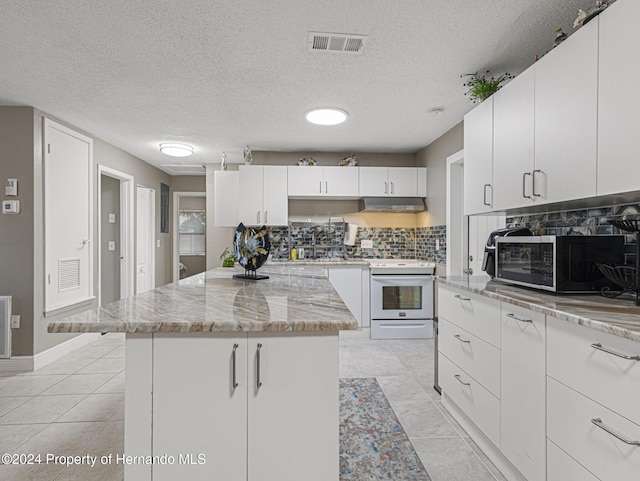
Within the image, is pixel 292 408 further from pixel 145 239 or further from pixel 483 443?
pixel 145 239

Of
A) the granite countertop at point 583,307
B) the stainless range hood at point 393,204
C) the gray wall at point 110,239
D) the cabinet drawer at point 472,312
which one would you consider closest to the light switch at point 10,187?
the gray wall at point 110,239

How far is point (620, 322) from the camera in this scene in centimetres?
117

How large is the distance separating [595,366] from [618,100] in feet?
3.38

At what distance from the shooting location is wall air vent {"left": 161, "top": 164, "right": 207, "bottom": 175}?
240 inches

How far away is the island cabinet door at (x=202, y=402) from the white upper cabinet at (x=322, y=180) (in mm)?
3719

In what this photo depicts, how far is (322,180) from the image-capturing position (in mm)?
4793

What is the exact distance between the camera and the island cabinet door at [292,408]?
1.22m

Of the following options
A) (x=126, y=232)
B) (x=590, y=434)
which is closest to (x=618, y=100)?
(x=590, y=434)

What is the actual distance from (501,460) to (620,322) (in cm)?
106

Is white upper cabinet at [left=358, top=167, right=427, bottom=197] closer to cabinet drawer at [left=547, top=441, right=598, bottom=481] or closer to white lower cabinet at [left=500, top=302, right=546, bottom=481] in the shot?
white lower cabinet at [left=500, top=302, right=546, bottom=481]

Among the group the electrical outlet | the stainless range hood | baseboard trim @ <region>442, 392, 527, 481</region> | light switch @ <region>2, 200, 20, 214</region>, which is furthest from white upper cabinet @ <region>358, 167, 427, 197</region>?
light switch @ <region>2, 200, 20, 214</region>

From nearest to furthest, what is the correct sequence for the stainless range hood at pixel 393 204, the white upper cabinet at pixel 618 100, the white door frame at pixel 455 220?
1. the white upper cabinet at pixel 618 100
2. the white door frame at pixel 455 220
3. the stainless range hood at pixel 393 204

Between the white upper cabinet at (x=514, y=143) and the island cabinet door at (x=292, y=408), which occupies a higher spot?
the white upper cabinet at (x=514, y=143)

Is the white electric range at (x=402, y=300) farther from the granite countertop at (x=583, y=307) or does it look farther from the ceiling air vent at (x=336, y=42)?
the ceiling air vent at (x=336, y=42)
